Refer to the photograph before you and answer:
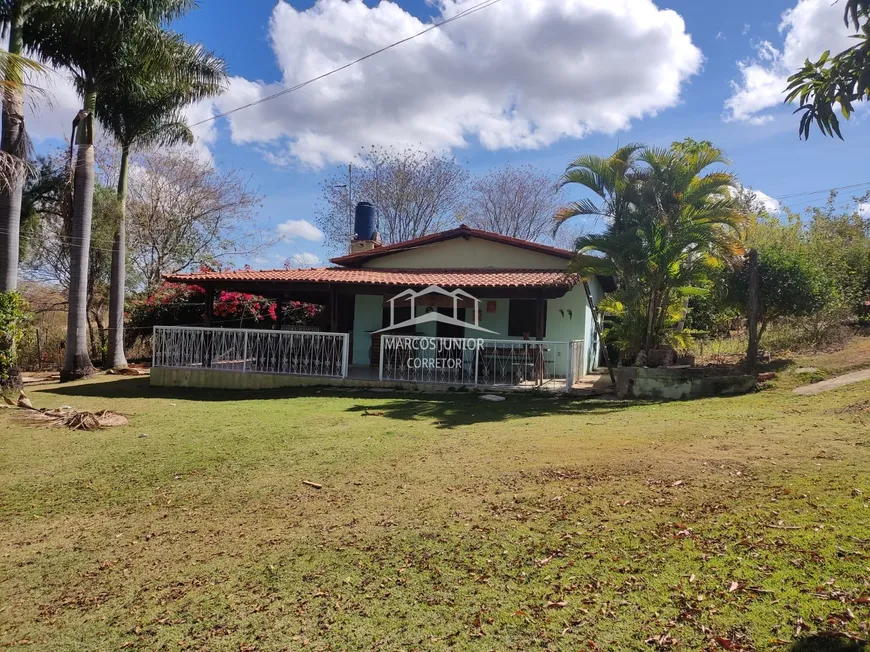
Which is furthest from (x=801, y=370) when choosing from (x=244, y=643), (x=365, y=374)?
(x=244, y=643)

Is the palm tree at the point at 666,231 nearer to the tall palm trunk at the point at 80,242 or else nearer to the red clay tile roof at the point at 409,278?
the red clay tile roof at the point at 409,278

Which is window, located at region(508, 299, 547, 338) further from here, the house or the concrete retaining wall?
the concrete retaining wall

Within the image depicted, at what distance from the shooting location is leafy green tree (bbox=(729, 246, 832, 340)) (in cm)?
1110

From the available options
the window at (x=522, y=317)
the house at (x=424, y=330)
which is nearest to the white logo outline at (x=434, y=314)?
the house at (x=424, y=330)

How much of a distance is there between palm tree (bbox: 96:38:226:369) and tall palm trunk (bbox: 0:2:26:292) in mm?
3011

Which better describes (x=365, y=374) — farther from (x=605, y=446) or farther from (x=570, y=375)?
(x=605, y=446)

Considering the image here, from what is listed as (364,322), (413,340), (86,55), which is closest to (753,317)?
(413,340)

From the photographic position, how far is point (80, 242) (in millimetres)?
13523

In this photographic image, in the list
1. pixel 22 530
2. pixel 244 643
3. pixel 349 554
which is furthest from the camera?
pixel 22 530

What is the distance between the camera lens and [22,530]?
4.32 m

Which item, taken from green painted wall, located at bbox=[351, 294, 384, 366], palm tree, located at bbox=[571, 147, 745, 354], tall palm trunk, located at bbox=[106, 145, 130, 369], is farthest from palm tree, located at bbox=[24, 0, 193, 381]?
palm tree, located at bbox=[571, 147, 745, 354]

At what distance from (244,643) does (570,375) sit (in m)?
9.46

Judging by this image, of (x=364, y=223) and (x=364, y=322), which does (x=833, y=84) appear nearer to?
(x=364, y=322)

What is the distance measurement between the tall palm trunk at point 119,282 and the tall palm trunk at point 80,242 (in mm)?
1196
